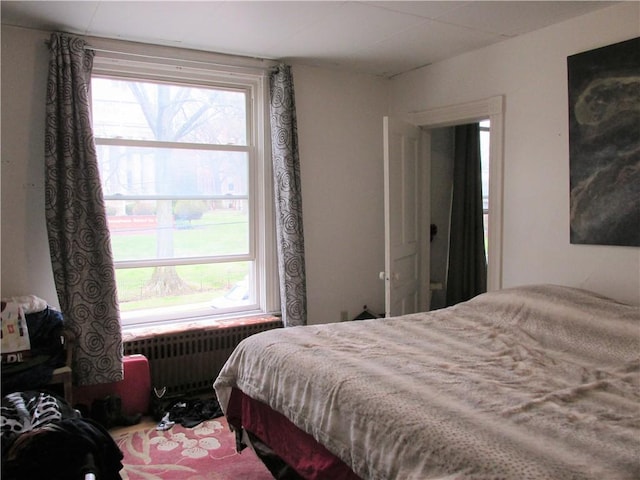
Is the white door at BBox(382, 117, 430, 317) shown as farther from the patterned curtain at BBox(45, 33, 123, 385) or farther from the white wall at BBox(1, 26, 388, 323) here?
the patterned curtain at BBox(45, 33, 123, 385)

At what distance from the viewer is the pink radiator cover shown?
327cm

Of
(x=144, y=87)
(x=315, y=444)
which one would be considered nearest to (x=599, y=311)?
(x=315, y=444)

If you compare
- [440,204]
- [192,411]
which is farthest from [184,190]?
[440,204]

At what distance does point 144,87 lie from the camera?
362 centimetres

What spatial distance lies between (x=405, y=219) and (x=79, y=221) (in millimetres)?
2245

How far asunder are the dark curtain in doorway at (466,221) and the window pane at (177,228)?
6.59 ft

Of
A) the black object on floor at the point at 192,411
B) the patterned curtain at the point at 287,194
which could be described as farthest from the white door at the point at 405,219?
the black object on floor at the point at 192,411

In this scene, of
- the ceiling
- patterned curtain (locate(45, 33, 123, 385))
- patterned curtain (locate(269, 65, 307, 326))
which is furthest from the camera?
patterned curtain (locate(269, 65, 307, 326))

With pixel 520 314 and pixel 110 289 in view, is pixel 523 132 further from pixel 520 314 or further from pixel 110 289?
pixel 110 289

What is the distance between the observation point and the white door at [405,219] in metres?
3.63

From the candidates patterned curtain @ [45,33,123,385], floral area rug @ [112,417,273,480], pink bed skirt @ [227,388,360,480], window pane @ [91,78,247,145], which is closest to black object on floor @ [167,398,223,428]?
floral area rug @ [112,417,273,480]

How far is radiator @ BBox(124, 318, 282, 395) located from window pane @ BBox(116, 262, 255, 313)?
308mm

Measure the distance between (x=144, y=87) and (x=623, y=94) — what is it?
9.88 feet

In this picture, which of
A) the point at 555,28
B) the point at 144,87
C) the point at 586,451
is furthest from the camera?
the point at 144,87
